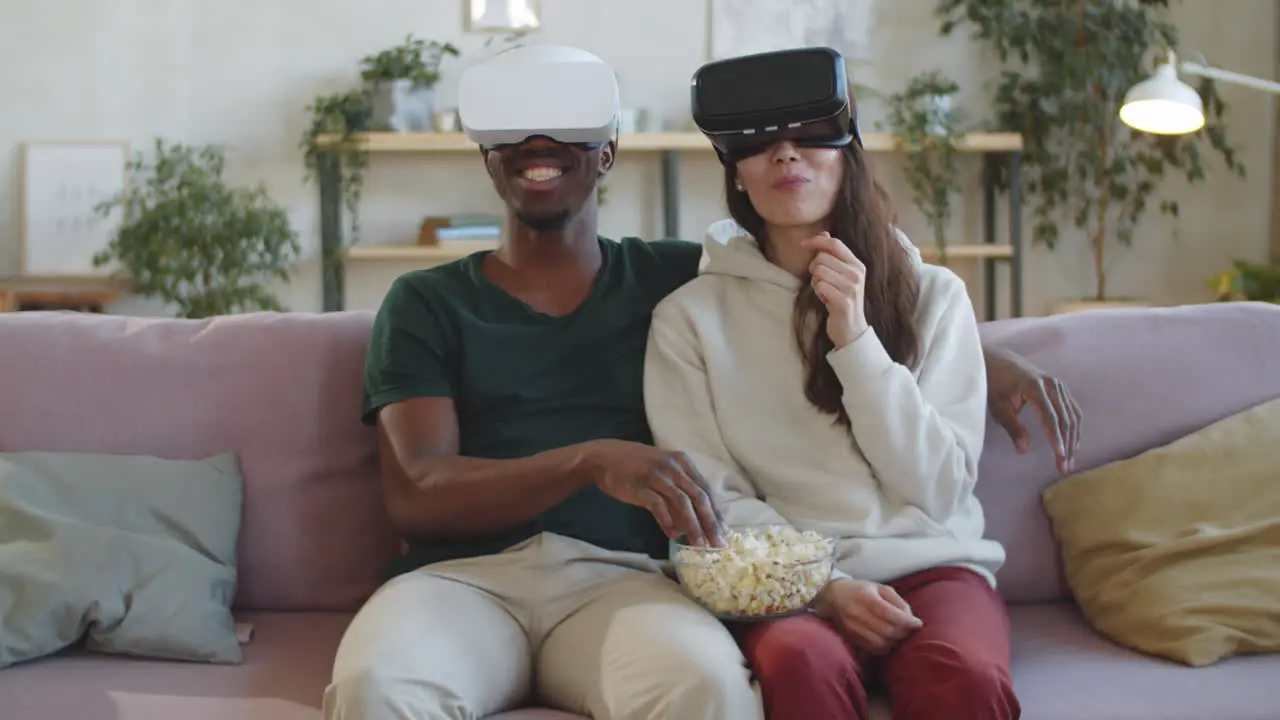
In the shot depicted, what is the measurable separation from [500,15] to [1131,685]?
355 cm

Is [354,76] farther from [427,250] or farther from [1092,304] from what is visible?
[1092,304]

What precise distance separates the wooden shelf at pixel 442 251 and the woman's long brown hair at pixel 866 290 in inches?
97.7

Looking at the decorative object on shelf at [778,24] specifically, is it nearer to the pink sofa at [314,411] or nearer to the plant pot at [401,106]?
the plant pot at [401,106]

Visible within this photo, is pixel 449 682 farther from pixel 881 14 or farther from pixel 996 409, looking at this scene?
pixel 881 14

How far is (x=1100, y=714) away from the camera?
4.89 ft

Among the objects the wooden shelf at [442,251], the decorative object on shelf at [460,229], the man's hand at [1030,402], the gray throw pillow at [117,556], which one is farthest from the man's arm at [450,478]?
the decorative object on shelf at [460,229]

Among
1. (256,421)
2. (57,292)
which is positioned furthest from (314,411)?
(57,292)

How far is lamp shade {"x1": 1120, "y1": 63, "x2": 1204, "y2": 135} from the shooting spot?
122 inches

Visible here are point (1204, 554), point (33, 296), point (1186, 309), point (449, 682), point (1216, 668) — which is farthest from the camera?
point (33, 296)

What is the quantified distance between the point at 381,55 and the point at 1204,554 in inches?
129

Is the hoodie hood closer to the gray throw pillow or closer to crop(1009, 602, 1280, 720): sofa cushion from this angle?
crop(1009, 602, 1280, 720): sofa cushion

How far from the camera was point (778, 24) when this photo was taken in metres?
4.54

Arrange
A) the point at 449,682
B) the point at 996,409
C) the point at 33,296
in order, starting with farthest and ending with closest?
the point at 33,296, the point at 996,409, the point at 449,682

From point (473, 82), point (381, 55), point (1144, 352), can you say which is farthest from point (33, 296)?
point (1144, 352)
